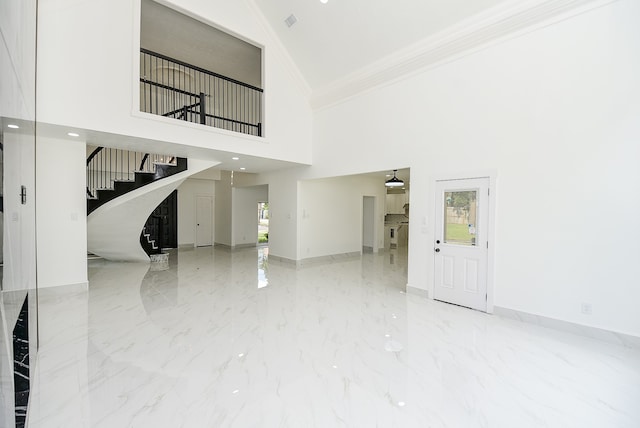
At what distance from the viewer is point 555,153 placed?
386 centimetres

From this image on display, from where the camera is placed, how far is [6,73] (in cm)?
150

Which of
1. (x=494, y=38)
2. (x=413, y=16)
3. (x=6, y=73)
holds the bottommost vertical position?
(x=6, y=73)

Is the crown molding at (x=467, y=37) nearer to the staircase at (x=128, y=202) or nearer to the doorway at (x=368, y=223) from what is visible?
the staircase at (x=128, y=202)

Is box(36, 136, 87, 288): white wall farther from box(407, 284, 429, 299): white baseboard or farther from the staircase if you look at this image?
box(407, 284, 429, 299): white baseboard

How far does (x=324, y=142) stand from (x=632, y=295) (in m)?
5.76

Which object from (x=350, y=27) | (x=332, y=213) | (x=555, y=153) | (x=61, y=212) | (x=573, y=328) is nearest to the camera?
(x=573, y=328)

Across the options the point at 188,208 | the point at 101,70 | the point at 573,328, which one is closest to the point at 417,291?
the point at 573,328

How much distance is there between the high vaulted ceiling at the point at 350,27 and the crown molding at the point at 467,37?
Answer: 0.13 m

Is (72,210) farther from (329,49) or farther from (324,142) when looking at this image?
(329,49)

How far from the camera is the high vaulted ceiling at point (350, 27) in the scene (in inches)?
182

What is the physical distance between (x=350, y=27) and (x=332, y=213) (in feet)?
15.7

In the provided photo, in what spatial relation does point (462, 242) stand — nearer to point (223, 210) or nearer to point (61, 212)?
point (61, 212)

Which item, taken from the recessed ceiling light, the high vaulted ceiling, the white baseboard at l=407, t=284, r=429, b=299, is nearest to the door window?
the white baseboard at l=407, t=284, r=429, b=299

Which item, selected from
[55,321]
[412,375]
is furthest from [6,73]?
[55,321]
